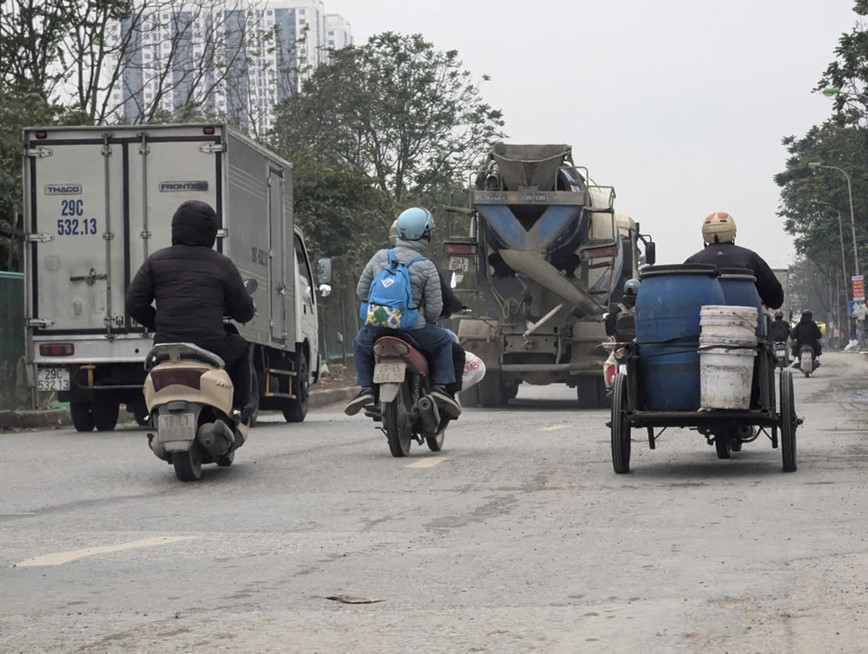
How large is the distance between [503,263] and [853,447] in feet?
34.2

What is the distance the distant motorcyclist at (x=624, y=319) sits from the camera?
18.3 metres

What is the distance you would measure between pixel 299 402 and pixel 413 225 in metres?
7.67

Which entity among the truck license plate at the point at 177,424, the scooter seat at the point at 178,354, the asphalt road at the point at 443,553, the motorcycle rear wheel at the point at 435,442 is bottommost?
the asphalt road at the point at 443,553

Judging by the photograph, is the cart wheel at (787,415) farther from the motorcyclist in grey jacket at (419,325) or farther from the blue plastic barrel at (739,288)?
the motorcyclist in grey jacket at (419,325)

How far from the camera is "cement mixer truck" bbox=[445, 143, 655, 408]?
22.8 metres

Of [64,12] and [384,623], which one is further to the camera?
[64,12]

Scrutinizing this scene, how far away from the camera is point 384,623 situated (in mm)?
5465

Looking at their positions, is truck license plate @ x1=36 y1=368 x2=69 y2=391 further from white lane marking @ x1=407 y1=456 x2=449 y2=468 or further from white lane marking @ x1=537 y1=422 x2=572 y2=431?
white lane marking @ x1=407 y1=456 x2=449 y2=468

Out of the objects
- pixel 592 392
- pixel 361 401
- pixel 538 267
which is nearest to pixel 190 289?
pixel 361 401

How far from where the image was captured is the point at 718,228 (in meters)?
11.6

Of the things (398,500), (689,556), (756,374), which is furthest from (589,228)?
(689,556)

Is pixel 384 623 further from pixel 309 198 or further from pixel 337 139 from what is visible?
pixel 337 139

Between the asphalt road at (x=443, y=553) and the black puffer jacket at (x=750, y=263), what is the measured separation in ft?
3.78

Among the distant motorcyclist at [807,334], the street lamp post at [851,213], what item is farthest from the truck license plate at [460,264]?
the street lamp post at [851,213]
